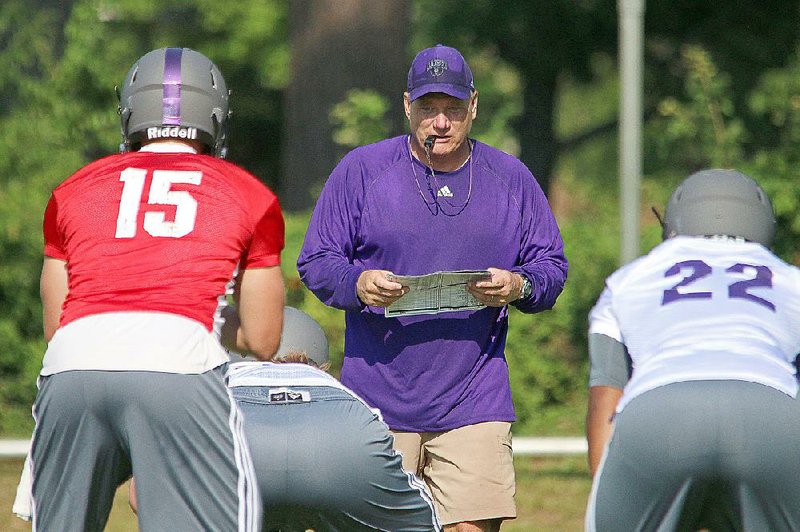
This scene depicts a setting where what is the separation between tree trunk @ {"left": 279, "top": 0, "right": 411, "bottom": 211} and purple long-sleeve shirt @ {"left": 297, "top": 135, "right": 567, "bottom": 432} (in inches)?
341

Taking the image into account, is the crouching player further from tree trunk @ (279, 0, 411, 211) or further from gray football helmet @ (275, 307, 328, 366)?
tree trunk @ (279, 0, 411, 211)

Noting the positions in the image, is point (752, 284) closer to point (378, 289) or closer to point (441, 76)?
point (378, 289)

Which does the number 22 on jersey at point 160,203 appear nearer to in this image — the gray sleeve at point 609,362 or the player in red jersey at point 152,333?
the player in red jersey at point 152,333

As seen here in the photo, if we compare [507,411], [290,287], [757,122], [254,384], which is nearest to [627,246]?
[290,287]

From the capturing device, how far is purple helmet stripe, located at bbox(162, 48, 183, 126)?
4969mm

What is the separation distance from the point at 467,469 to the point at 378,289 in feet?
2.75

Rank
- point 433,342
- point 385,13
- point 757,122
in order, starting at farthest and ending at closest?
point 757,122
point 385,13
point 433,342

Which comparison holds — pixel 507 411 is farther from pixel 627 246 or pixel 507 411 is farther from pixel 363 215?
pixel 627 246

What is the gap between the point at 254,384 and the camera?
16.2 ft

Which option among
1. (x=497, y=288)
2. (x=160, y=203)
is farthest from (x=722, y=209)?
(x=160, y=203)

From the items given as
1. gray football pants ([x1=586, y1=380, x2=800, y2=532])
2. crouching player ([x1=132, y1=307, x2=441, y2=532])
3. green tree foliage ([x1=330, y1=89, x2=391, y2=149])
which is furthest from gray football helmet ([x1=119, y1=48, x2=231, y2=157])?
green tree foliage ([x1=330, y1=89, x2=391, y2=149])

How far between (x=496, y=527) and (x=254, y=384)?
146 cm

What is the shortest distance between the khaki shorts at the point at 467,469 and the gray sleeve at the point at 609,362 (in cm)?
131

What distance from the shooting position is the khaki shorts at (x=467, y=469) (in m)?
5.78
